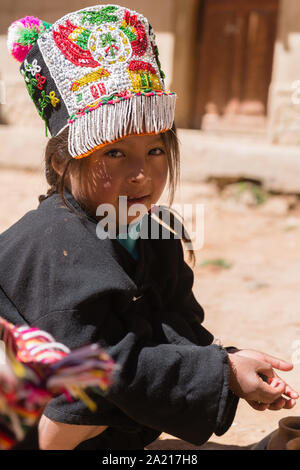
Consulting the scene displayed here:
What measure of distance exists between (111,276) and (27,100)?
19.3 ft

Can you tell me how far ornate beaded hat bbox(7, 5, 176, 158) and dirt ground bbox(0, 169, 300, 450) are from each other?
47.5 inches

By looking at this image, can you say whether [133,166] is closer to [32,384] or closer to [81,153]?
[81,153]

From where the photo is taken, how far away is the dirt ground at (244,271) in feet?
7.92

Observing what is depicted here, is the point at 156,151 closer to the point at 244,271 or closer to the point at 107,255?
the point at 107,255

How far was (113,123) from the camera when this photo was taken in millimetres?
1637

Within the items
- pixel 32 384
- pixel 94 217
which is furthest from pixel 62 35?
pixel 32 384

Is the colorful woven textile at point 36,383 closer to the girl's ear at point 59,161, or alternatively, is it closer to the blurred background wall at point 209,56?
the girl's ear at point 59,161

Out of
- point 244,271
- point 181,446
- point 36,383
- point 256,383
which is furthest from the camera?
point 244,271

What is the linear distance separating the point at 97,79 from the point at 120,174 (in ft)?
0.92

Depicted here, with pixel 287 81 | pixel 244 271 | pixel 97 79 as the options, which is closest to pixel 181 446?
pixel 97 79

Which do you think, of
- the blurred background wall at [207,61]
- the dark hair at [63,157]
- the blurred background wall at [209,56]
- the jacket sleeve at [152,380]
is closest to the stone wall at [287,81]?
the blurred background wall at [209,56]

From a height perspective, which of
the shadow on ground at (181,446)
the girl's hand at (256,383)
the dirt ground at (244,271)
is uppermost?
the girl's hand at (256,383)

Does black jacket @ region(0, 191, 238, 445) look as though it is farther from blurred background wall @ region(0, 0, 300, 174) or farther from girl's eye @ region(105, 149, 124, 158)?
blurred background wall @ region(0, 0, 300, 174)
